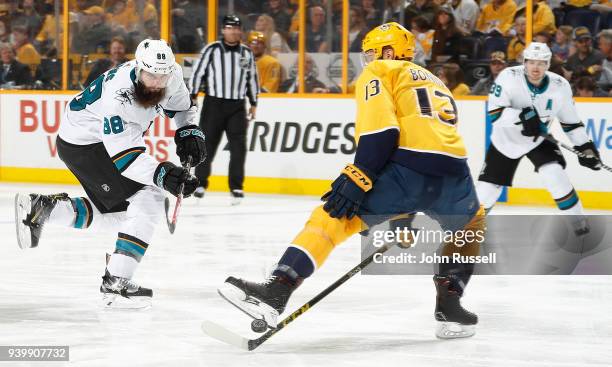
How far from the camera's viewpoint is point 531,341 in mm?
3746

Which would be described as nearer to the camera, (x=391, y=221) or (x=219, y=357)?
(x=219, y=357)

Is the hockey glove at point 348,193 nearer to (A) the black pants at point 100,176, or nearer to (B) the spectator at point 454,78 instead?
(A) the black pants at point 100,176

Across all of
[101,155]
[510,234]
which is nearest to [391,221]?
[101,155]

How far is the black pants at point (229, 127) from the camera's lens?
8.83 meters

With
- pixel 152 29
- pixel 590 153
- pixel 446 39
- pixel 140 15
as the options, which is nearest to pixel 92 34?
pixel 140 15

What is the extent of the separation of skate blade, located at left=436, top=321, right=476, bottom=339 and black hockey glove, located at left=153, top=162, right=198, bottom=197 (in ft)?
3.39

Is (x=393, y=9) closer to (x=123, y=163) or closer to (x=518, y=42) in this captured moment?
(x=518, y=42)

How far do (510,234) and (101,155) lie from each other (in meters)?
3.00

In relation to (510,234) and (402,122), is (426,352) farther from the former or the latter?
(510,234)

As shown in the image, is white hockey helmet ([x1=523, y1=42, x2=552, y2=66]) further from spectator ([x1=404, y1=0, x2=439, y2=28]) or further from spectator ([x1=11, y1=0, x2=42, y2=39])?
spectator ([x1=11, y1=0, x2=42, y2=39])

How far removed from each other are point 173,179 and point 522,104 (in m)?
2.91

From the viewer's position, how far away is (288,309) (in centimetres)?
436

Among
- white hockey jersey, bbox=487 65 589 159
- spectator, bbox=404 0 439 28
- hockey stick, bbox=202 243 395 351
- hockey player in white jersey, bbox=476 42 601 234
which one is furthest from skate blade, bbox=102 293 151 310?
spectator, bbox=404 0 439 28

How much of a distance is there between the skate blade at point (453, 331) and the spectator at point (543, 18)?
5148 mm
